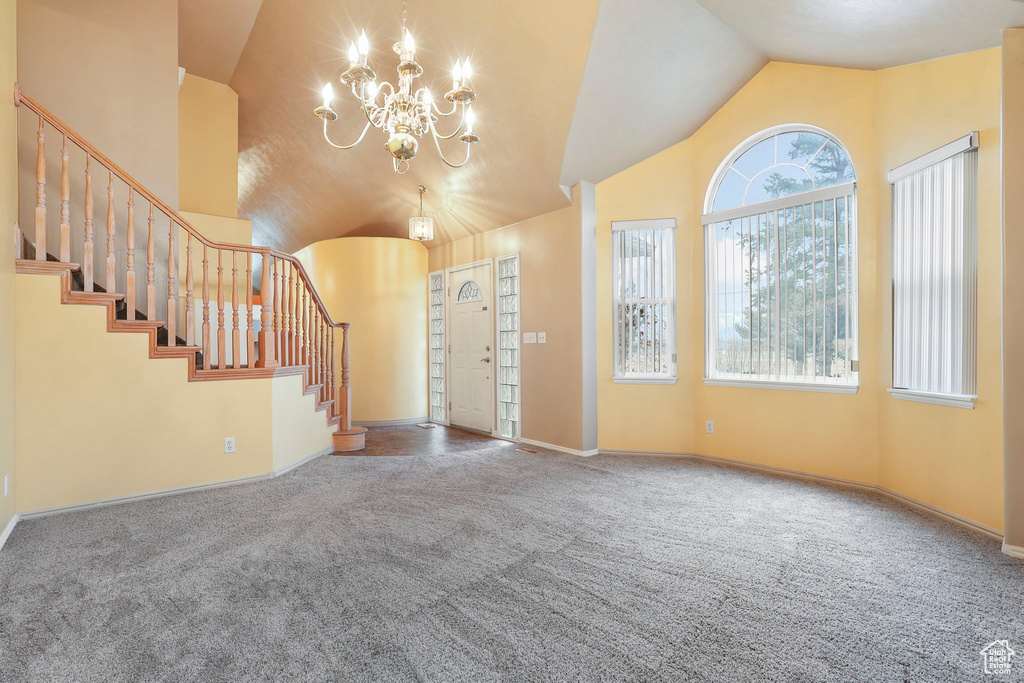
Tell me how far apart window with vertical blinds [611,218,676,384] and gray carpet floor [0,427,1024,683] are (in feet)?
5.28

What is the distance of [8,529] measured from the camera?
271 cm

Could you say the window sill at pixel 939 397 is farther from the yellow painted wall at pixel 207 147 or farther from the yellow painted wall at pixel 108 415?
the yellow painted wall at pixel 207 147

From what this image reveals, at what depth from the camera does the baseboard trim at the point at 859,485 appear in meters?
2.82

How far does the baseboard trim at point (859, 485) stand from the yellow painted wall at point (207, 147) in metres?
5.08

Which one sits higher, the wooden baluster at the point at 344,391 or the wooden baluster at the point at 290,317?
the wooden baluster at the point at 290,317

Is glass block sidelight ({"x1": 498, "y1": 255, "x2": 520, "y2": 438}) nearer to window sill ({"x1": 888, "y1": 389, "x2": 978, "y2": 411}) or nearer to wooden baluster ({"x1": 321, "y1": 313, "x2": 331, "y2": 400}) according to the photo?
wooden baluster ({"x1": 321, "y1": 313, "x2": 331, "y2": 400})

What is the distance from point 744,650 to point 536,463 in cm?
290

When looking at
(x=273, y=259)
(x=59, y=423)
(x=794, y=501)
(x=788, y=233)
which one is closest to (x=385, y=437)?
(x=273, y=259)

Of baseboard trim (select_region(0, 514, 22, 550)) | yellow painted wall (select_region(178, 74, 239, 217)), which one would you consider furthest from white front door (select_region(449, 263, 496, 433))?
baseboard trim (select_region(0, 514, 22, 550))

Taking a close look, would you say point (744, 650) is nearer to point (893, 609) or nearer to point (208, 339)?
point (893, 609)

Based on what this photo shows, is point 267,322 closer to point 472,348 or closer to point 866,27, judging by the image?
point 472,348

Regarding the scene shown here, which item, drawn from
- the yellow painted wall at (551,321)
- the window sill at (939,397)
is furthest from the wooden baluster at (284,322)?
the window sill at (939,397)

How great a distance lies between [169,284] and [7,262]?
2.73ft

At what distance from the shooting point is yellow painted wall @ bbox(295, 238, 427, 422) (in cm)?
696
